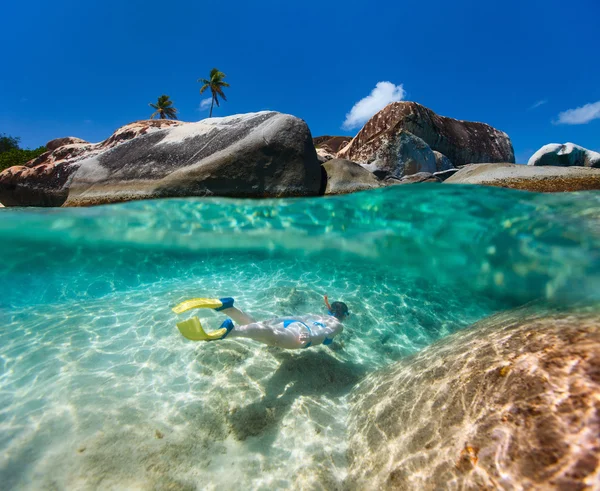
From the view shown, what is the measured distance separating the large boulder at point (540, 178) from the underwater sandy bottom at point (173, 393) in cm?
636

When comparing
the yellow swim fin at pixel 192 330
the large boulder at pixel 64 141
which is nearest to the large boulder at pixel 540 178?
the yellow swim fin at pixel 192 330

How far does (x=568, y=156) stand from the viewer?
1587cm

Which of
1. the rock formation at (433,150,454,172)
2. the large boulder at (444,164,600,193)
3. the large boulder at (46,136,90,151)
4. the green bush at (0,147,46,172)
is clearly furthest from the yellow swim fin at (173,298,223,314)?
the green bush at (0,147,46,172)

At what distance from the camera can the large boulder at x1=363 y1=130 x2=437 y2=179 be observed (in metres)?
15.2

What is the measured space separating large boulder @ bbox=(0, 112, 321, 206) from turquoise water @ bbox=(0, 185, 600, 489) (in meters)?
0.81

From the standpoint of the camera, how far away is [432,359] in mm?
3635

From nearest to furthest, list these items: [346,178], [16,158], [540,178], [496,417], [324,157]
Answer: [496,417] → [540,178] → [346,178] → [324,157] → [16,158]

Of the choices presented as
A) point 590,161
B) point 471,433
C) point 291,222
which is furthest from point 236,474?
point 590,161

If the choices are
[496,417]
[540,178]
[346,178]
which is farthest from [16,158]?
[540,178]

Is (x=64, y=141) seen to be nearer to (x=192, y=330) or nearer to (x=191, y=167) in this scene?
(x=191, y=167)

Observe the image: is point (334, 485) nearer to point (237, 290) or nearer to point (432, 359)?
point (432, 359)

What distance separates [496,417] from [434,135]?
743 inches

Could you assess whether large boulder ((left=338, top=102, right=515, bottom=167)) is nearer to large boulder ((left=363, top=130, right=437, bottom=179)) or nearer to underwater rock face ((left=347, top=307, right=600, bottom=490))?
large boulder ((left=363, top=130, right=437, bottom=179))

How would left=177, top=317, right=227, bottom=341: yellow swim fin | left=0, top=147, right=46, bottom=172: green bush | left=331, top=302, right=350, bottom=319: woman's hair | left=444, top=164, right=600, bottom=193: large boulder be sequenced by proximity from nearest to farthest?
left=177, top=317, right=227, bottom=341: yellow swim fin, left=331, top=302, right=350, bottom=319: woman's hair, left=444, top=164, right=600, bottom=193: large boulder, left=0, top=147, right=46, bottom=172: green bush
